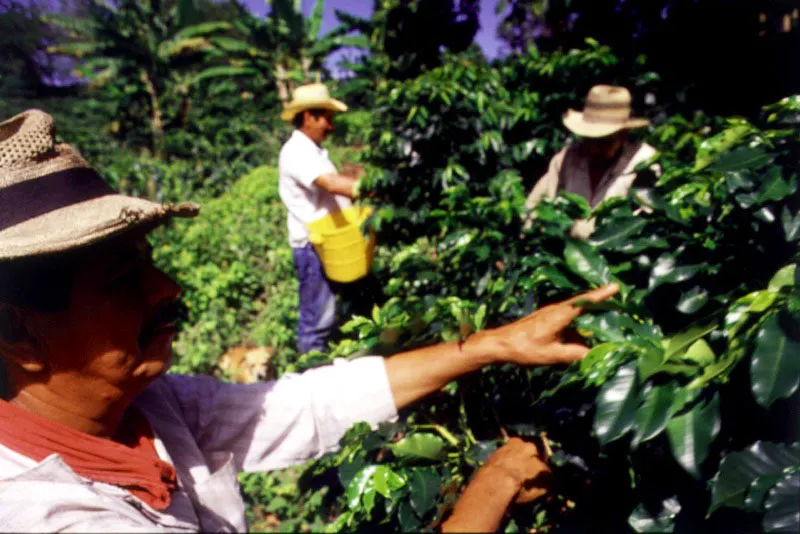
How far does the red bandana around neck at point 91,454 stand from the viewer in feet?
3.83

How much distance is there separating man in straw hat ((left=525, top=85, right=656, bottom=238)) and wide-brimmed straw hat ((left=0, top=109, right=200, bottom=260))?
237cm

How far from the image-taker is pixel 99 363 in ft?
4.06

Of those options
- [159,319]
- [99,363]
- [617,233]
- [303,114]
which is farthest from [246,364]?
[617,233]

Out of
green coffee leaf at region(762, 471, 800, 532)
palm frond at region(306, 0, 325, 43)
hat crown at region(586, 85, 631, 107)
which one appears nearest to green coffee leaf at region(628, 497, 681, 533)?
green coffee leaf at region(762, 471, 800, 532)

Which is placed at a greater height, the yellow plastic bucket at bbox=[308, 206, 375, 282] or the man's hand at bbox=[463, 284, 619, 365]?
the man's hand at bbox=[463, 284, 619, 365]

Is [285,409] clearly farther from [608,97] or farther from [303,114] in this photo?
[303,114]

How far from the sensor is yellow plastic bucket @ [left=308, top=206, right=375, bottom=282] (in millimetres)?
3686

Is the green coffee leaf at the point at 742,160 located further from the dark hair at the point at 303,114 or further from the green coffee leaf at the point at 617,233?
the dark hair at the point at 303,114

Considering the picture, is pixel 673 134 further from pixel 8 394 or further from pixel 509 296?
pixel 8 394

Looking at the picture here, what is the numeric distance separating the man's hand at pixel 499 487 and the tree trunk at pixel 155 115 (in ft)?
64.0

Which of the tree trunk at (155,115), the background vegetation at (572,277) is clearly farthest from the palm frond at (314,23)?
the background vegetation at (572,277)

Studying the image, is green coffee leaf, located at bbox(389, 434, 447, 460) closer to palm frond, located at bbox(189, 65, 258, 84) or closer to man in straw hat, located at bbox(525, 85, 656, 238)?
man in straw hat, located at bbox(525, 85, 656, 238)

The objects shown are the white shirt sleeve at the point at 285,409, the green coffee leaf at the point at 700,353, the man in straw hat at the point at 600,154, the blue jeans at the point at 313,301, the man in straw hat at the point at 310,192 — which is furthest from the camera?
the blue jeans at the point at 313,301

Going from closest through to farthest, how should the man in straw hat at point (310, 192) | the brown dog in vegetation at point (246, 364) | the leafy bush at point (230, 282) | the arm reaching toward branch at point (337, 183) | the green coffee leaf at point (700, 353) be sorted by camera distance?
1. the green coffee leaf at point (700, 353)
2. the arm reaching toward branch at point (337, 183)
3. the man in straw hat at point (310, 192)
4. the brown dog in vegetation at point (246, 364)
5. the leafy bush at point (230, 282)
